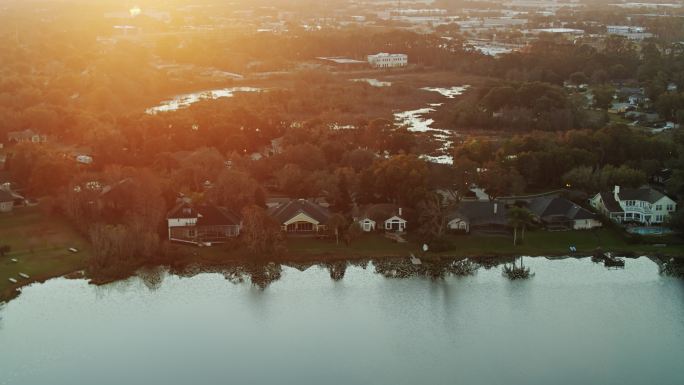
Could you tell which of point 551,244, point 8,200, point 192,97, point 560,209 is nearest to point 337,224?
point 551,244

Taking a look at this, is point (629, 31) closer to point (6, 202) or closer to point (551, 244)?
point (551, 244)

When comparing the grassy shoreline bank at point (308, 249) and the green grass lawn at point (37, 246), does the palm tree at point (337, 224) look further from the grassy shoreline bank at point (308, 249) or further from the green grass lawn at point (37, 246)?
the green grass lawn at point (37, 246)

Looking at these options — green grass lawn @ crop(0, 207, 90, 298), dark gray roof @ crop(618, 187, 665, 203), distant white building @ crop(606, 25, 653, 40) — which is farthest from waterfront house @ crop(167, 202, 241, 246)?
distant white building @ crop(606, 25, 653, 40)

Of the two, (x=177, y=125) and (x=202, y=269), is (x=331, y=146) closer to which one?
(x=177, y=125)

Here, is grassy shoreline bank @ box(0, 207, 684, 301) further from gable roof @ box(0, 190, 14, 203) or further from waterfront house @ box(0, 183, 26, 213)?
gable roof @ box(0, 190, 14, 203)

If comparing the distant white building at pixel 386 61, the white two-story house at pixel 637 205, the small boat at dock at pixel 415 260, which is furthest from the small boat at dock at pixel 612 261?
the distant white building at pixel 386 61
